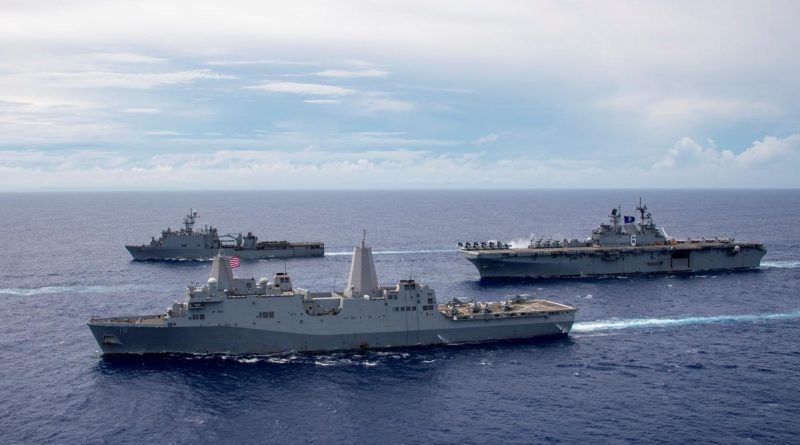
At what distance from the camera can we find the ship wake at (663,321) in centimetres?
5816

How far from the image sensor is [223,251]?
333 feet

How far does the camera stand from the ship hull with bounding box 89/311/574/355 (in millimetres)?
49438

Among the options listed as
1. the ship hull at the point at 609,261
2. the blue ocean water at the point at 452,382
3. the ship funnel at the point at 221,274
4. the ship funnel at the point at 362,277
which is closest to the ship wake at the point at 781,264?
the ship hull at the point at 609,261

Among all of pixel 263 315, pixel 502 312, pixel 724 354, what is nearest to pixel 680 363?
pixel 724 354

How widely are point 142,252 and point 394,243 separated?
4399 centimetres

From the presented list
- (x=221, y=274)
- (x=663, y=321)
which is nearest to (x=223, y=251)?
(x=221, y=274)

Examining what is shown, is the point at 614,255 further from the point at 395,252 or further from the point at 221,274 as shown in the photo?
the point at 221,274

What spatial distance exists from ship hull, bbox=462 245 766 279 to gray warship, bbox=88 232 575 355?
101 ft

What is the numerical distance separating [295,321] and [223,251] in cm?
5458

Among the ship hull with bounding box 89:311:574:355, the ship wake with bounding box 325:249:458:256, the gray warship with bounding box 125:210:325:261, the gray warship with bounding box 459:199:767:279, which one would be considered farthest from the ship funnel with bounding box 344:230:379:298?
the ship wake with bounding box 325:249:458:256

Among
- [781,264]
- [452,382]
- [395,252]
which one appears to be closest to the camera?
[452,382]

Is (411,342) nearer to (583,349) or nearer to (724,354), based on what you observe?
(583,349)

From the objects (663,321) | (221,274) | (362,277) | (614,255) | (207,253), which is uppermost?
(614,255)

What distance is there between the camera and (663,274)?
88125 millimetres
